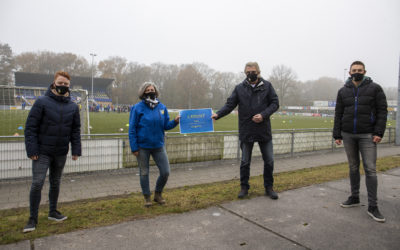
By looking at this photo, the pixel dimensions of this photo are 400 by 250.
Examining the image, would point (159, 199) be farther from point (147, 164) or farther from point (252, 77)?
point (252, 77)

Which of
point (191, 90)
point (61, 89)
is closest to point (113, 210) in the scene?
point (61, 89)

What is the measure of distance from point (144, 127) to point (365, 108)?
293 cm

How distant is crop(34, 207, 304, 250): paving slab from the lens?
2.90 m

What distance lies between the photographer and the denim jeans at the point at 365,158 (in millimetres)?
3801

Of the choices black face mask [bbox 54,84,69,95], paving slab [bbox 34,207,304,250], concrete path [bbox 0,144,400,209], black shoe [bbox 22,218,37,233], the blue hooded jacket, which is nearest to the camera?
paving slab [bbox 34,207,304,250]

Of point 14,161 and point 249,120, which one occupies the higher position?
point 249,120

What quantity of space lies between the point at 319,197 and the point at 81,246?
136 inches

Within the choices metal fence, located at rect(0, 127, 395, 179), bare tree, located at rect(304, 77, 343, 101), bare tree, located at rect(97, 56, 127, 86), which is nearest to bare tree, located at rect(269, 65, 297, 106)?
bare tree, located at rect(304, 77, 343, 101)

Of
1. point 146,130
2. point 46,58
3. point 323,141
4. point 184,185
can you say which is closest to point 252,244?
point 146,130

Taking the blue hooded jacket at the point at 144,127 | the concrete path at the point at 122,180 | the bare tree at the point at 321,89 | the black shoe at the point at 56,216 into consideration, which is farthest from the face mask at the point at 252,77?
the bare tree at the point at 321,89

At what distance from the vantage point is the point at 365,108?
12.6 feet

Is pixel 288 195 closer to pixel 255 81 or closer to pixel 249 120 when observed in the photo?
pixel 249 120

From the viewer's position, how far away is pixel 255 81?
4441 millimetres

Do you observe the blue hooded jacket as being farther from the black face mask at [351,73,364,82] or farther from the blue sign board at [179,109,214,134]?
the black face mask at [351,73,364,82]
